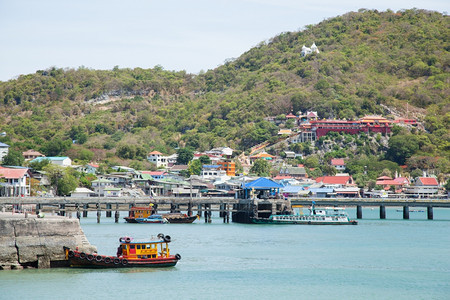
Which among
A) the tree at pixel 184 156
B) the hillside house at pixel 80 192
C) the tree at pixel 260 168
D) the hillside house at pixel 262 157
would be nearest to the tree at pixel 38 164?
the hillside house at pixel 80 192

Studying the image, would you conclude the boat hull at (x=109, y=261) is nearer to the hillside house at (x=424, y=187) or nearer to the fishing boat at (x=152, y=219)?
the fishing boat at (x=152, y=219)

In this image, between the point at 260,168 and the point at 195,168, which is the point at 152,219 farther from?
the point at 260,168

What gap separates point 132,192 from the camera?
139 metres

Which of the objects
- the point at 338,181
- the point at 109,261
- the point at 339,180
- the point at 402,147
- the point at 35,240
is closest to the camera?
the point at 35,240

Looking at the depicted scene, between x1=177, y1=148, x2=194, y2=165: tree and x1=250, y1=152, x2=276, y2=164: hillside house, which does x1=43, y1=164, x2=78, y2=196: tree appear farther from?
x1=250, y1=152, x2=276, y2=164: hillside house

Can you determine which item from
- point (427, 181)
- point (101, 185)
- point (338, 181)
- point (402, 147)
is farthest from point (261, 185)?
point (402, 147)

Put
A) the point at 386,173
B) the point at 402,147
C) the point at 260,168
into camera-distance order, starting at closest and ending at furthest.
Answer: the point at 260,168, the point at 386,173, the point at 402,147

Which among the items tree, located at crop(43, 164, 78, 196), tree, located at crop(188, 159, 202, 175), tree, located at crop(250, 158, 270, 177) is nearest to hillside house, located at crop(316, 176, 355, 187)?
tree, located at crop(250, 158, 270, 177)

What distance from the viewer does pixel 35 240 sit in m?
45.7

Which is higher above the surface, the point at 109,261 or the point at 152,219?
the point at 152,219

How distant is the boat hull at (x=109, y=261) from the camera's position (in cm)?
4744

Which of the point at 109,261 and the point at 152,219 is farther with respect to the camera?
the point at 152,219

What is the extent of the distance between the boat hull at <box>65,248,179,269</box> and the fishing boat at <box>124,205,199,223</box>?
42.6 meters

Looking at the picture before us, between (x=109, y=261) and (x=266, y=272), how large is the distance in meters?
10.3
